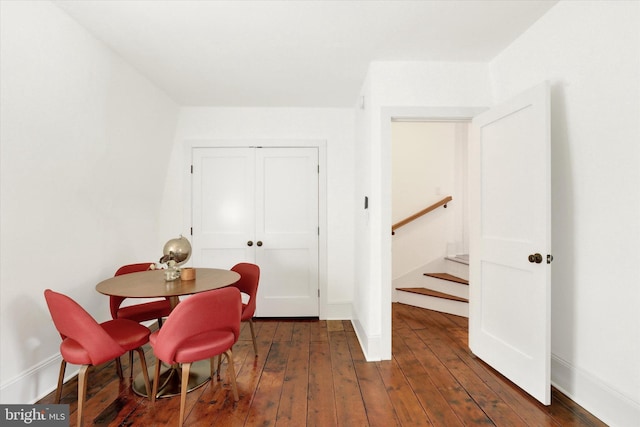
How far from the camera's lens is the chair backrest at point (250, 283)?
2760 mm

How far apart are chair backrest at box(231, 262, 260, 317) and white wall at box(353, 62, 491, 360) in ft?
3.21

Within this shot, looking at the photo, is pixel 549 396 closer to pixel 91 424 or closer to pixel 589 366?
pixel 589 366

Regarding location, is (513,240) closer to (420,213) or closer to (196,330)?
(196,330)

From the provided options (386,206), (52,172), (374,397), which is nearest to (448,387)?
(374,397)

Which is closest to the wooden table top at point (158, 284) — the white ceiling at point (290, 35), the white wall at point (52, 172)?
the white wall at point (52, 172)

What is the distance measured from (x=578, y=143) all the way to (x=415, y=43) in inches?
52.4

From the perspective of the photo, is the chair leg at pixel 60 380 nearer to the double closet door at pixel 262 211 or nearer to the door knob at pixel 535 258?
the double closet door at pixel 262 211

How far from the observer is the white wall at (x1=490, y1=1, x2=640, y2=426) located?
5.62 ft

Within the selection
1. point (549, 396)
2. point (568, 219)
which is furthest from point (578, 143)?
point (549, 396)

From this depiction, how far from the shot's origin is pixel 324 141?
3889mm

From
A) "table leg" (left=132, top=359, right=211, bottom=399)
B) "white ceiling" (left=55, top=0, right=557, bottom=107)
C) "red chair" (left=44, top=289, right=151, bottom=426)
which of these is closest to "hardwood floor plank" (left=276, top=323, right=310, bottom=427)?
"table leg" (left=132, top=359, right=211, bottom=399)

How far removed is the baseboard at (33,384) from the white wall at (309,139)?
181 cm

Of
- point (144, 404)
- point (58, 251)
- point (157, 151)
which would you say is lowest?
point (144, 404)

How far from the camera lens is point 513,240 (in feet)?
7.53
